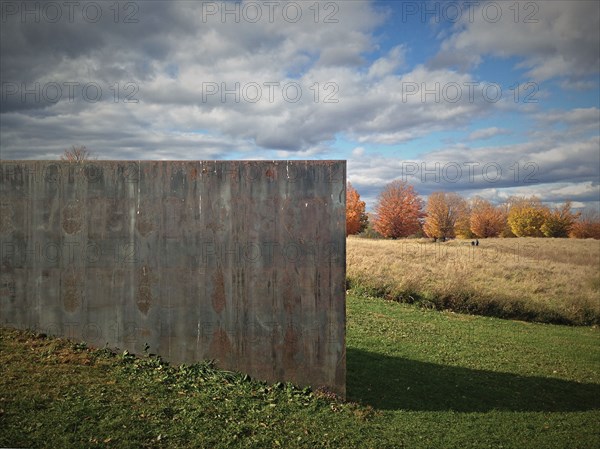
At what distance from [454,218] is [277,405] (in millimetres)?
50985

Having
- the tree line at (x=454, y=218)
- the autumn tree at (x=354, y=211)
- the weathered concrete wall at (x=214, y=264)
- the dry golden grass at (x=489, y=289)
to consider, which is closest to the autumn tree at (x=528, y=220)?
the tree line at (x=454, y=218)

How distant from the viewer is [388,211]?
51062mm

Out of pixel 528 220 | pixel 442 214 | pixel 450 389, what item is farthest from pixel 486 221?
pixel 450 389

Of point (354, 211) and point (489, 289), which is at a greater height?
point (354, 211)

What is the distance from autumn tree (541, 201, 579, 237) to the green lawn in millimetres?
57994

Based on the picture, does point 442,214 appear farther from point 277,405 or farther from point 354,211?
point 277,405

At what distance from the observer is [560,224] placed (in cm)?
5956

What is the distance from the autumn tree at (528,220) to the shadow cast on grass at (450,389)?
5825 centimetres

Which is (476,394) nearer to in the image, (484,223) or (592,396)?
(592,396)

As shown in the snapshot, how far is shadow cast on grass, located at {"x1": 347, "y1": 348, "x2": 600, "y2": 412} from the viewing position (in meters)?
6.92

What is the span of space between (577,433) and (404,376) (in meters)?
2.87

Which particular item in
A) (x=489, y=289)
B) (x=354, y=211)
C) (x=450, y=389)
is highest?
(x=354, y=211)

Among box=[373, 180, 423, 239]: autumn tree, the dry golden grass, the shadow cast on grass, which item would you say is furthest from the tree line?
the shadow cast on grass

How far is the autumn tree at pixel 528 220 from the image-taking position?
60625mm
